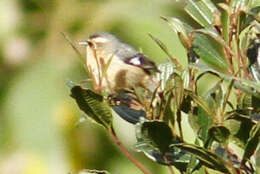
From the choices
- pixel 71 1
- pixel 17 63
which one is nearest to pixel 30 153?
pixel 17 63

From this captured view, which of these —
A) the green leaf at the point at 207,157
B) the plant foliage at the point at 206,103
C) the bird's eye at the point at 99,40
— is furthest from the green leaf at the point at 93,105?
the bird's eye at the point at 99,40

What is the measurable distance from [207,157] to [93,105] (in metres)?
0.17

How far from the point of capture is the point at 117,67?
6.03 ft

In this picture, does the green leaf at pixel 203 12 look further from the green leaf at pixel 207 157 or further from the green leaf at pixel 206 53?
the green leaf at pixel 207 157

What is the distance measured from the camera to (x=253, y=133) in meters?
1.06

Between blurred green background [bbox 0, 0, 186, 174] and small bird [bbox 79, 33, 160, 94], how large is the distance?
0.45 feet

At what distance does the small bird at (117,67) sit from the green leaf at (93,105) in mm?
22

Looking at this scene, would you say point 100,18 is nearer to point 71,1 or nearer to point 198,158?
point 71,1

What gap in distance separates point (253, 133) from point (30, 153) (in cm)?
120

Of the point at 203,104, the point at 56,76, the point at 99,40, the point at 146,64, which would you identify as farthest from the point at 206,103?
the point at 56,76

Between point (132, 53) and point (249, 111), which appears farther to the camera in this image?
point (132, 53)

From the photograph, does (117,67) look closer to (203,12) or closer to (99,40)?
(99,40)

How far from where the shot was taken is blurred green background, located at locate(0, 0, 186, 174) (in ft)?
7.16

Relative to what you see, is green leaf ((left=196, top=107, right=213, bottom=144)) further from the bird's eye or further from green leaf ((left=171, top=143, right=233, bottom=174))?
the bird's eye
